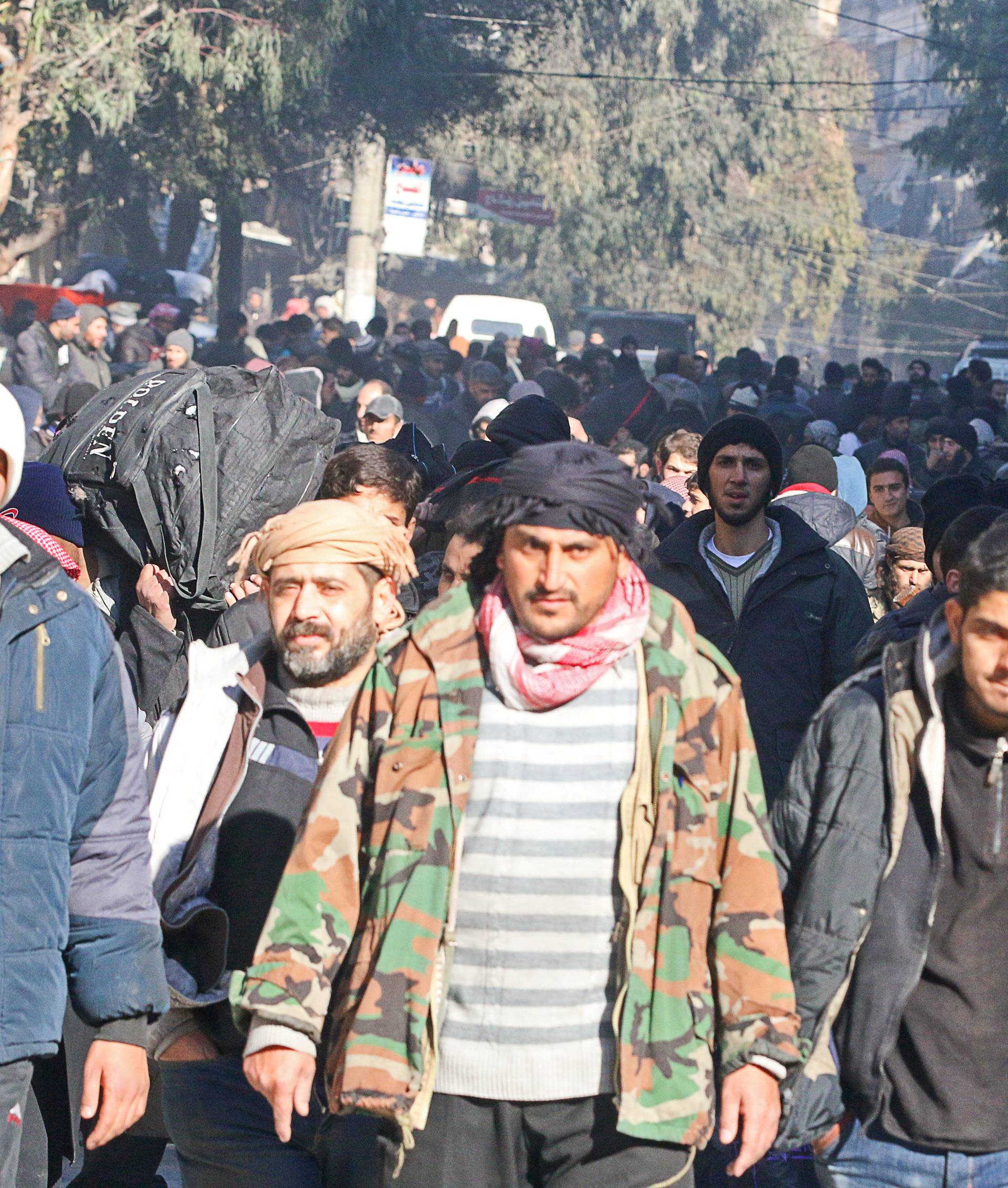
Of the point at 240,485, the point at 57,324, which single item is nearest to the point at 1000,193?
the point at 57,324

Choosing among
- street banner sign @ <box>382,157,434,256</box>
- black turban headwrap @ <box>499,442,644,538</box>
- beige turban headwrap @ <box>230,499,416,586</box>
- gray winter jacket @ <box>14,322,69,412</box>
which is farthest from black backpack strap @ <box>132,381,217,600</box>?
street banner sign @ <box>382,157,434,256</box>

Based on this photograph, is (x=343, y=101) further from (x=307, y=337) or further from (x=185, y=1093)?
(x=185, y=1093)

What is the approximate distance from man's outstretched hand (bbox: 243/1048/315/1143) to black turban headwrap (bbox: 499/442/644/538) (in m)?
0.97

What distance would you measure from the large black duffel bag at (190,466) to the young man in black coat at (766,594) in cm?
124

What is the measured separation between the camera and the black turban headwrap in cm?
286

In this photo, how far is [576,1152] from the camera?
9.17 ft

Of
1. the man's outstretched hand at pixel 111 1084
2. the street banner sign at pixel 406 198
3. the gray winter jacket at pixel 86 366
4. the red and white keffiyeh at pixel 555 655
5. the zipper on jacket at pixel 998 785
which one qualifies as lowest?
the street banner sign at pixel 406 198

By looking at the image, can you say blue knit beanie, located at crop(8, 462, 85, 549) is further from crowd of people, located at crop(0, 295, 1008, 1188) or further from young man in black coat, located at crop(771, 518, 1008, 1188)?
young man in black coat, located at crop(771, 518, 1008, 1188)

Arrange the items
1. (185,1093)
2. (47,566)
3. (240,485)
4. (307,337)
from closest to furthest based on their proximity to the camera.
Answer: (47,566)
(185,1093)
(240,485)
(307,337)

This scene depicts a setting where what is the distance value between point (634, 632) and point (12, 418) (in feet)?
3.78

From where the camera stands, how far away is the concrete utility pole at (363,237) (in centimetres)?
3105

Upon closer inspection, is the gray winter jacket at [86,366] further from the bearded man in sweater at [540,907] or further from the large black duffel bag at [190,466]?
the bearded man in sweater at [540,907]

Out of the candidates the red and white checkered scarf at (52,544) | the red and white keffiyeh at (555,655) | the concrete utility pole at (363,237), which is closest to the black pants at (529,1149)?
the red and white keffiyeh at (555,655)

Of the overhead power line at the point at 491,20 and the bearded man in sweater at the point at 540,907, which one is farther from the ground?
the overhead power line at the point at 491,20
